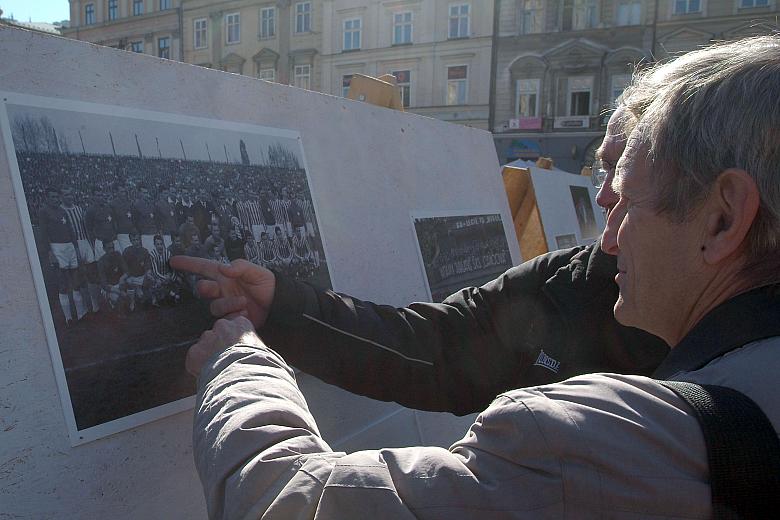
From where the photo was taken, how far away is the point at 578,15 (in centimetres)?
1895

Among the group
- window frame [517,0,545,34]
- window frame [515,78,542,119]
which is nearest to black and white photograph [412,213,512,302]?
window frame [515,78,542,119]

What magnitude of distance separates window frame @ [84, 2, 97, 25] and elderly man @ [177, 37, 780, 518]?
94.8 feet

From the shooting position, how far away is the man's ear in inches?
28.7

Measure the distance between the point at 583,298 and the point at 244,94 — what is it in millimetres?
836

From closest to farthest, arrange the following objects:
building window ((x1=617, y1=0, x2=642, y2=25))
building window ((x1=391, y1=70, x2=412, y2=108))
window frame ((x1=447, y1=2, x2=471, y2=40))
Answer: building window ((x1=617, y1=0, x2=642, y2=25)) < window frame ((x1=447, y1=2, x2=471, y2=40)) < building window ((x1=391, y1=70, x2=412, y2=108))

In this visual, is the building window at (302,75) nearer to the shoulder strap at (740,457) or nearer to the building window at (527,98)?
the building window at (527,98)

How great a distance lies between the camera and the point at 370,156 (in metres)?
1.79

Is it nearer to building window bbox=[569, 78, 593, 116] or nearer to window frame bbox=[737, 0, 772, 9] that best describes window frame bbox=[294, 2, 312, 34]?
building window bbox=[569, 78, 593, 116]

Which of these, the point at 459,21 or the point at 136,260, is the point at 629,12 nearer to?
the point at 459,21

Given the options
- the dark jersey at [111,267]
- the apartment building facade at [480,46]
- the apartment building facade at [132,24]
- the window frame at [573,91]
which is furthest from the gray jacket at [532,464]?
the apartment building facade at [132,24]

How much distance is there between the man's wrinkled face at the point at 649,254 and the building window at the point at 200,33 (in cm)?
2478

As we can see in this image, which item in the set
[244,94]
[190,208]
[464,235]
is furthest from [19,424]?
[464,235]

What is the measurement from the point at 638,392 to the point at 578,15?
20.4 m

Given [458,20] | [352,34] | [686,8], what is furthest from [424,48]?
[686,8]
